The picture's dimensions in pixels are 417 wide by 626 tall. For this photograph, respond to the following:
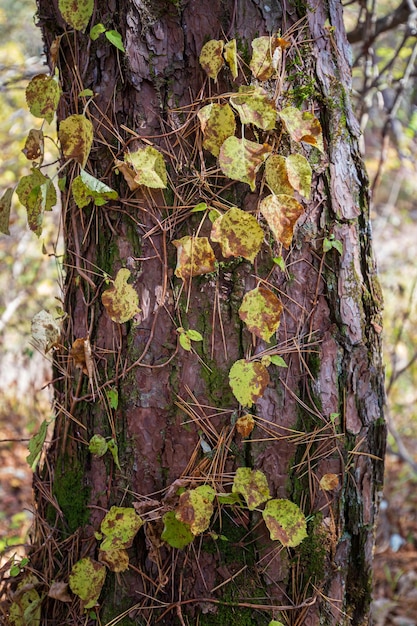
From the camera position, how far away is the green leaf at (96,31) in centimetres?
121

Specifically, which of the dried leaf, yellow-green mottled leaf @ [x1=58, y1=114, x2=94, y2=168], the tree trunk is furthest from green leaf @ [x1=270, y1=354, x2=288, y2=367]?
the dried leaf

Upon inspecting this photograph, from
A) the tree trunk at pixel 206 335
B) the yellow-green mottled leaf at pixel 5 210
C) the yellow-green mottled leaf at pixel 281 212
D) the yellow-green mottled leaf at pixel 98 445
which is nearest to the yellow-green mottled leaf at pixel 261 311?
the tree trunk at pixel 206 335

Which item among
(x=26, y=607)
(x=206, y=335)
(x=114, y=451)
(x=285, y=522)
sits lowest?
(x=26, y=607)

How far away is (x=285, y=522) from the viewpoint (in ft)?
3.99

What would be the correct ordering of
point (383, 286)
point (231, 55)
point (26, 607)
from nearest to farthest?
point (231, 55)
point (26, 607)
point (383, 286)

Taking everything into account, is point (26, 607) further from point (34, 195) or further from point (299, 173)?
point (299, 173)

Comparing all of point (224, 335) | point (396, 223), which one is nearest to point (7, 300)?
point (224, 335)

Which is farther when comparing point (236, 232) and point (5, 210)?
point (5, 210)

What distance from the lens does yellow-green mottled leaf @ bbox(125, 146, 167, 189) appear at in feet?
3.83

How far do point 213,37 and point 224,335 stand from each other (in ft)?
2.20

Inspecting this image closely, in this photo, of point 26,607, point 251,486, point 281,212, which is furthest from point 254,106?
point 26,607

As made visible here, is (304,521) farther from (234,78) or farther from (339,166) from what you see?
(234,78)

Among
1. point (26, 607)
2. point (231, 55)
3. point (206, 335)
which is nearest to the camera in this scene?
point (231, 55)

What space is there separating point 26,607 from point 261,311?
3.13 ft
